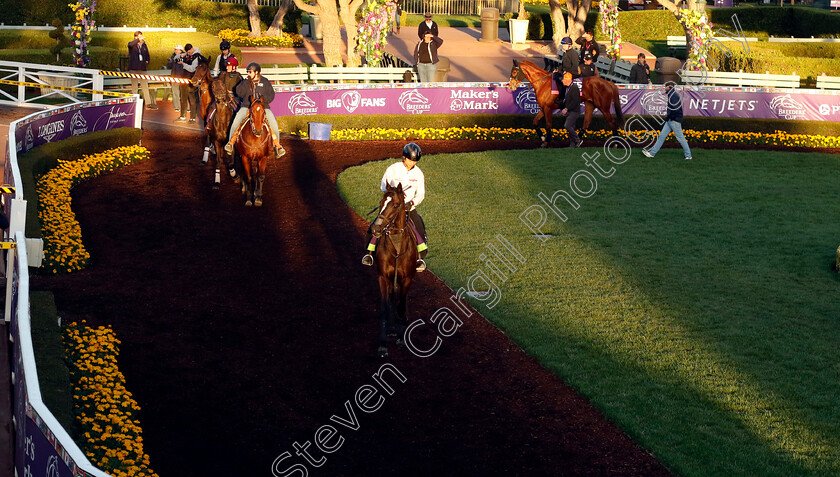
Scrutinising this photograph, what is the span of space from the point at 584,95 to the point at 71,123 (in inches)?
515

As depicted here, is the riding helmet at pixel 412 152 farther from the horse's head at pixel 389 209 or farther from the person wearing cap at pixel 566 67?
the person wearing cap at pixel 566 67

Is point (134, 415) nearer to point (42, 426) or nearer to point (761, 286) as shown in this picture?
point (42, 426)

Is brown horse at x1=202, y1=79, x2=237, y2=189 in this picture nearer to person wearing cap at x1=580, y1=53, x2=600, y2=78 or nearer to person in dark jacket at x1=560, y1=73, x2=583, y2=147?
person in dark jacket at x1=560, y1=73, x2=583, y2=147

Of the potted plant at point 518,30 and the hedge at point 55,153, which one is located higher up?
the potted plant at point 518,30

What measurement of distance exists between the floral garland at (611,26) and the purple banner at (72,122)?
65.1 ft

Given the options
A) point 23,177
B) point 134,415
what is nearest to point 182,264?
point 23,177

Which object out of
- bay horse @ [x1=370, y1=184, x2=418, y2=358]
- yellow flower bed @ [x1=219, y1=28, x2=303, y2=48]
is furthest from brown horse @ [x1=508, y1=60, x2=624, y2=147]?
yellow flower bed @ [x1=219, y1=28, x2=303, y2=48]

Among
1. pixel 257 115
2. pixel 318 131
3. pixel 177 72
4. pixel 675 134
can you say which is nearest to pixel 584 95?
pixel 675 134

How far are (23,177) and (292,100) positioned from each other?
10458 mm

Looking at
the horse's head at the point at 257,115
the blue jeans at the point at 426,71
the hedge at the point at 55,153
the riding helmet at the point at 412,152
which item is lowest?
the hedge at the point at 55,153

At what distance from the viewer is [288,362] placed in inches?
460

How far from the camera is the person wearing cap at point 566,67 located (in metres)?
25.7

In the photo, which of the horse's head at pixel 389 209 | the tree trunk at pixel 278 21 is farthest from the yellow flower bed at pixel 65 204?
the tree trunk at pixel 278 21

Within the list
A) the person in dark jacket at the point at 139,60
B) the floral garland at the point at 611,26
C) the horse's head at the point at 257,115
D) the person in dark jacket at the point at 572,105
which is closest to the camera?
the horse's head at the point at 257,115
